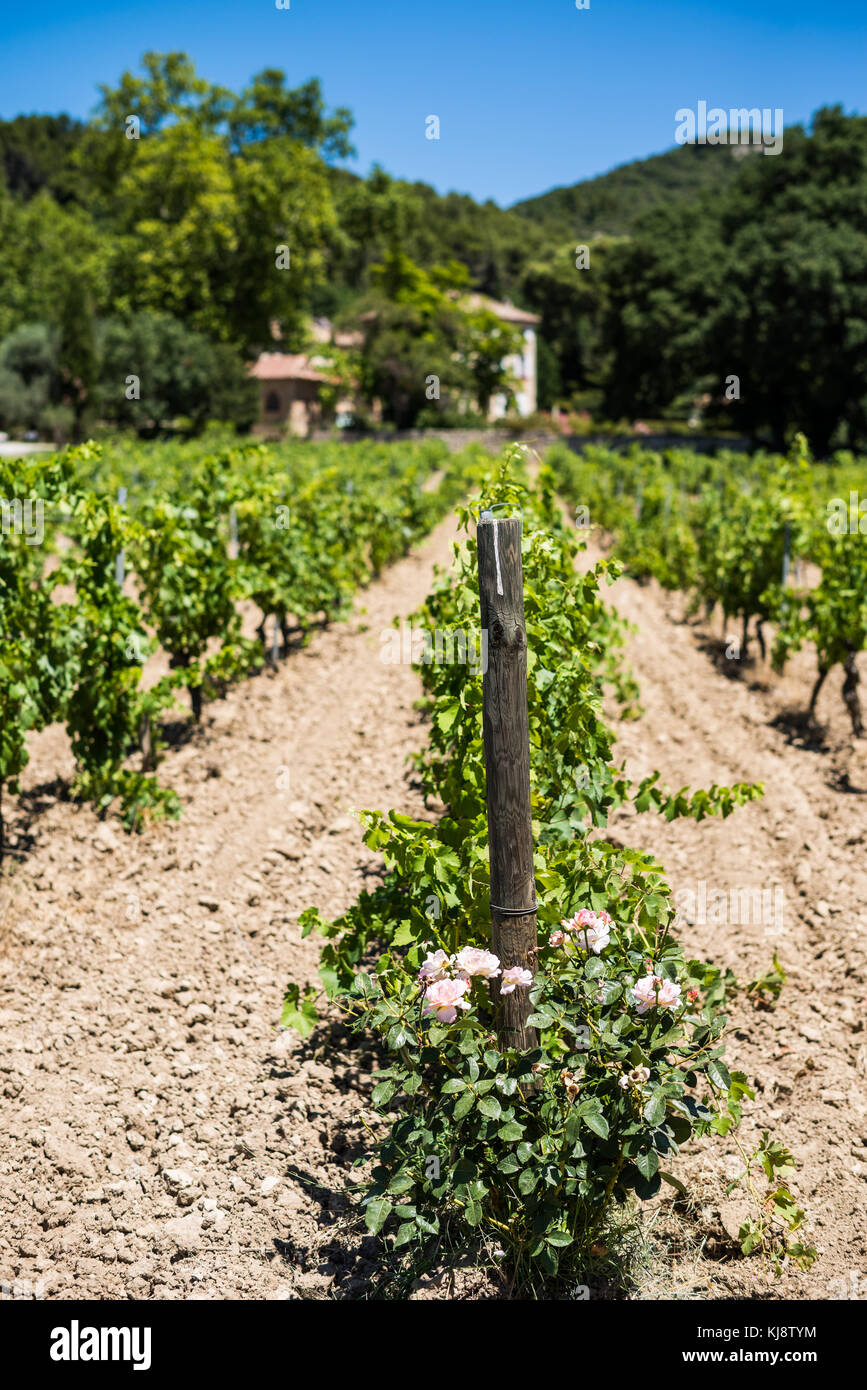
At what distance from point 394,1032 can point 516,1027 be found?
0.32 m

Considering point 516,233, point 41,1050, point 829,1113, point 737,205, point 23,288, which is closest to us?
point 829,1113

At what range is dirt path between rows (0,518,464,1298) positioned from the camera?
278cm

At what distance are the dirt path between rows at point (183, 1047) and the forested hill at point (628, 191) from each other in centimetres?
10356

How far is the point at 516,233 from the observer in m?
87.2

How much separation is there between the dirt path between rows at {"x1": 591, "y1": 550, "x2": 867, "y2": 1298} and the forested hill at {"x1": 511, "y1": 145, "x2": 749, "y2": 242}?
332 ft

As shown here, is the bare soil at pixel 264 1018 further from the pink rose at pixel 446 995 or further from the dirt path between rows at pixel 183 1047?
the pink rose at pixel 446 995

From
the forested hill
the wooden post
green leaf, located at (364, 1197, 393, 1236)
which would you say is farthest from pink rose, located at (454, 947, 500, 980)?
the forested hill

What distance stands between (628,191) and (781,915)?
132 m

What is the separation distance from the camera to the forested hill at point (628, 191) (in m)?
109

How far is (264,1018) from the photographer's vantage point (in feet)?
12.7

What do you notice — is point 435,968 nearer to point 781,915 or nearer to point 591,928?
point 591,928
